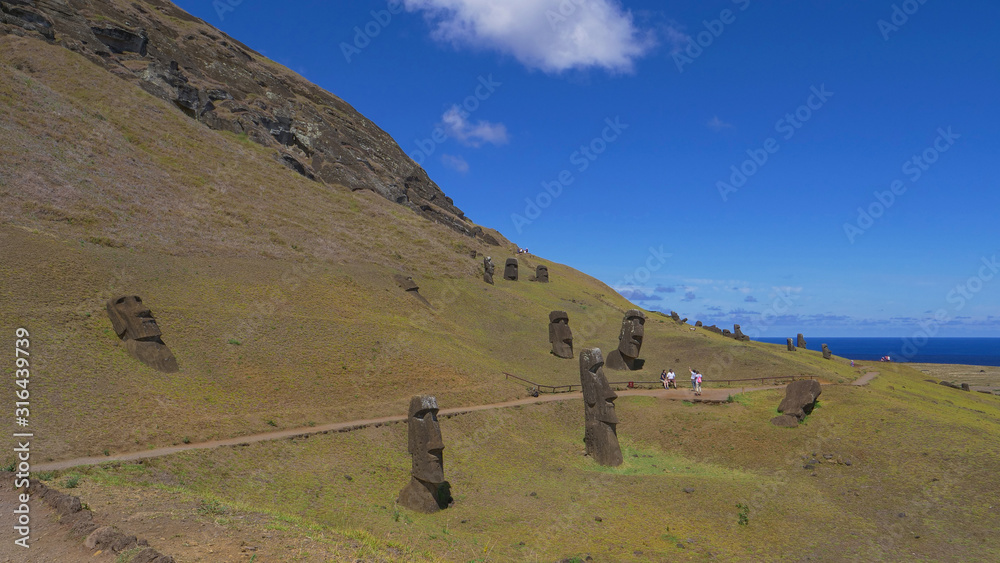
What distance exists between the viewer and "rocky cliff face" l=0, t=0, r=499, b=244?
2726 inches

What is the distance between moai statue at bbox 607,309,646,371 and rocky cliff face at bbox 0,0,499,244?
182ft

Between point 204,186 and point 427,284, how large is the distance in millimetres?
24389

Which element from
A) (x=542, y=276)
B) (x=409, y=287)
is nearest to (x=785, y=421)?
(x=409, y=287)

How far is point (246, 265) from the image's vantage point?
1608 inches

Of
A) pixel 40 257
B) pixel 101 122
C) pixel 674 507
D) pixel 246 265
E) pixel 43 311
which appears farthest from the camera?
pixel 101 122

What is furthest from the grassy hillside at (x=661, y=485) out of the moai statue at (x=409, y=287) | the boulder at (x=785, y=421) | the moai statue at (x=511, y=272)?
the moai statue at (x=511, y=272)

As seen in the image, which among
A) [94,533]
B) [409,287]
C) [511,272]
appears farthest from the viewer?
[511,272]


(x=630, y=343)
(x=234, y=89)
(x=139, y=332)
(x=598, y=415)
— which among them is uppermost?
(x=234, y=89)

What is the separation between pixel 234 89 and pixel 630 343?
81.9m

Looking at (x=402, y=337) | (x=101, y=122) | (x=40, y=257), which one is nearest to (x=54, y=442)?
(x=40, y=257)

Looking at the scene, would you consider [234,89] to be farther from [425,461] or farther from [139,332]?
[425,461]

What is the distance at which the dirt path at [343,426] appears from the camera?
17.7 m

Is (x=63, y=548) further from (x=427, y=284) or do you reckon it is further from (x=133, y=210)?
(x=427, y=284)

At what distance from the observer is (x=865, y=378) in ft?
134
